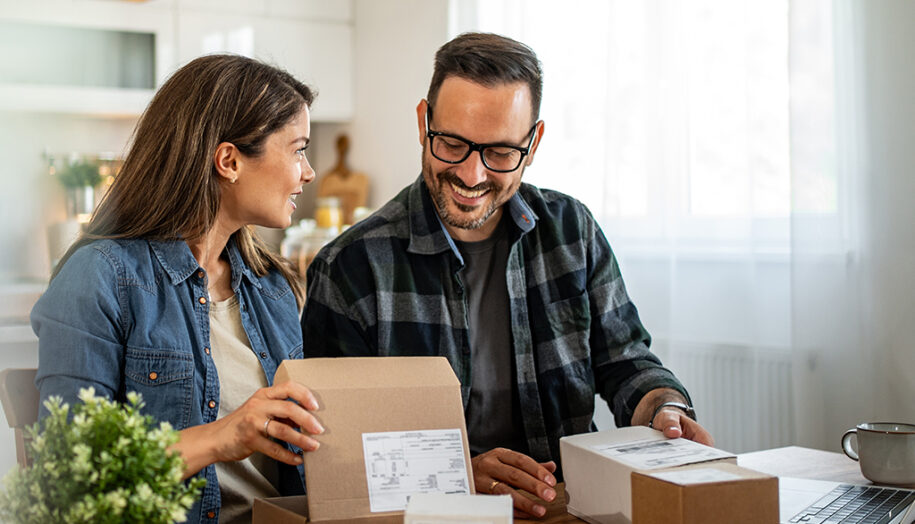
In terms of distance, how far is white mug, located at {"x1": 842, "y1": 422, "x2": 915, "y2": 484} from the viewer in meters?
1.15

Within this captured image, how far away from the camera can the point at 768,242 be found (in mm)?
2326

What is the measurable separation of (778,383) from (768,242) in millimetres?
361

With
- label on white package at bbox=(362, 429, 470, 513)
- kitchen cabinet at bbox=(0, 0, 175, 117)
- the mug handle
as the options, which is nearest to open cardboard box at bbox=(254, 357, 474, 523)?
label on white package at bbox=(362, 429, 470, 513)

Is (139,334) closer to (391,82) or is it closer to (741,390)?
(741,390)

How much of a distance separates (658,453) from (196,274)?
0.73m

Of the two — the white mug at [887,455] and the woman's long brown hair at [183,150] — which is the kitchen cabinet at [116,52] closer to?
the woman's long brown hair at [183,150]

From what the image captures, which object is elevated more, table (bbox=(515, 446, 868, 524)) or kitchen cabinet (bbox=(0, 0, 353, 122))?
kitchen cabinet (bbox=(0, 0, 353, 122))

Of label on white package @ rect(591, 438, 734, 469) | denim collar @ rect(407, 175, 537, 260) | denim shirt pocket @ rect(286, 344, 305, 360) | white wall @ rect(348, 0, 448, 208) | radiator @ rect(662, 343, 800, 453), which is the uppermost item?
white wall @ rect(348, 0, 448, 208)

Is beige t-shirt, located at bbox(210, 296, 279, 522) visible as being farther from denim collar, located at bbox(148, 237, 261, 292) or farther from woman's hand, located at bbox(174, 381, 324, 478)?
woman's hand, located at bbox(174, 381, 324, 478)

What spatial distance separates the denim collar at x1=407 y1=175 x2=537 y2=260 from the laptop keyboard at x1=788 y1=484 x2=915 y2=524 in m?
0.65

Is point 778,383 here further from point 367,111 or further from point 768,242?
point 367,111

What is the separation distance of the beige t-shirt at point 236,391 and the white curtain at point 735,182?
1.35m

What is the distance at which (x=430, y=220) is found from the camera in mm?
1516

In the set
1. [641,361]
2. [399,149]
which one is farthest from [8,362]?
[399,149]
